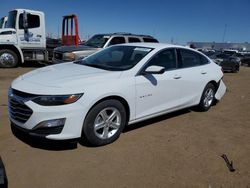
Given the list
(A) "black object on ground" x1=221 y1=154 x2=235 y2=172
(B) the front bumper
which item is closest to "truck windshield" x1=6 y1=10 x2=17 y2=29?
(B) the front bumper

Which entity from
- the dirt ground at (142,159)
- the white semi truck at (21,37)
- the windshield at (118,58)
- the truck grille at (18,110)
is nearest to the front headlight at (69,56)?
the white semi truck at (21,37)

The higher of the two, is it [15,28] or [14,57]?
[15,28]

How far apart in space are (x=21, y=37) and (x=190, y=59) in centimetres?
949

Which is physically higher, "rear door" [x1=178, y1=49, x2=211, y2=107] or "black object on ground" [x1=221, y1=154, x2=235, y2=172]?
"rear door" [x1=178, y1=49, x2=211, y2=107]

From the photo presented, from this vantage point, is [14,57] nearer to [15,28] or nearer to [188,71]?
[15,28]

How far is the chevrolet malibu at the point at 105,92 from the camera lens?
3.61 m

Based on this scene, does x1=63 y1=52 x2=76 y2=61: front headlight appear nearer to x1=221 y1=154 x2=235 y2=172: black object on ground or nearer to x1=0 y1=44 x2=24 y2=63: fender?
x1=0 y1=44 x2=24 y2=63: fender

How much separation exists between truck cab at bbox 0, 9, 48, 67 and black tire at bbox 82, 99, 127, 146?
31.8 feet

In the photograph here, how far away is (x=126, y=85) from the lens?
4199 millimetres

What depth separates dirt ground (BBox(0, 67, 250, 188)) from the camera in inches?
129

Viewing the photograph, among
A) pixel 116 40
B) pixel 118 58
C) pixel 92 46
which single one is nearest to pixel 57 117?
pixel 118 58

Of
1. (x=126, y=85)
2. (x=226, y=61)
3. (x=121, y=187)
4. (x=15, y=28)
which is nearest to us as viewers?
(x=121, y=187)

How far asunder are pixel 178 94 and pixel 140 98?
1117 millimetres

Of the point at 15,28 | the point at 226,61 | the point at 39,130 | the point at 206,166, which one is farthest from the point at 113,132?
the point at 226,61
